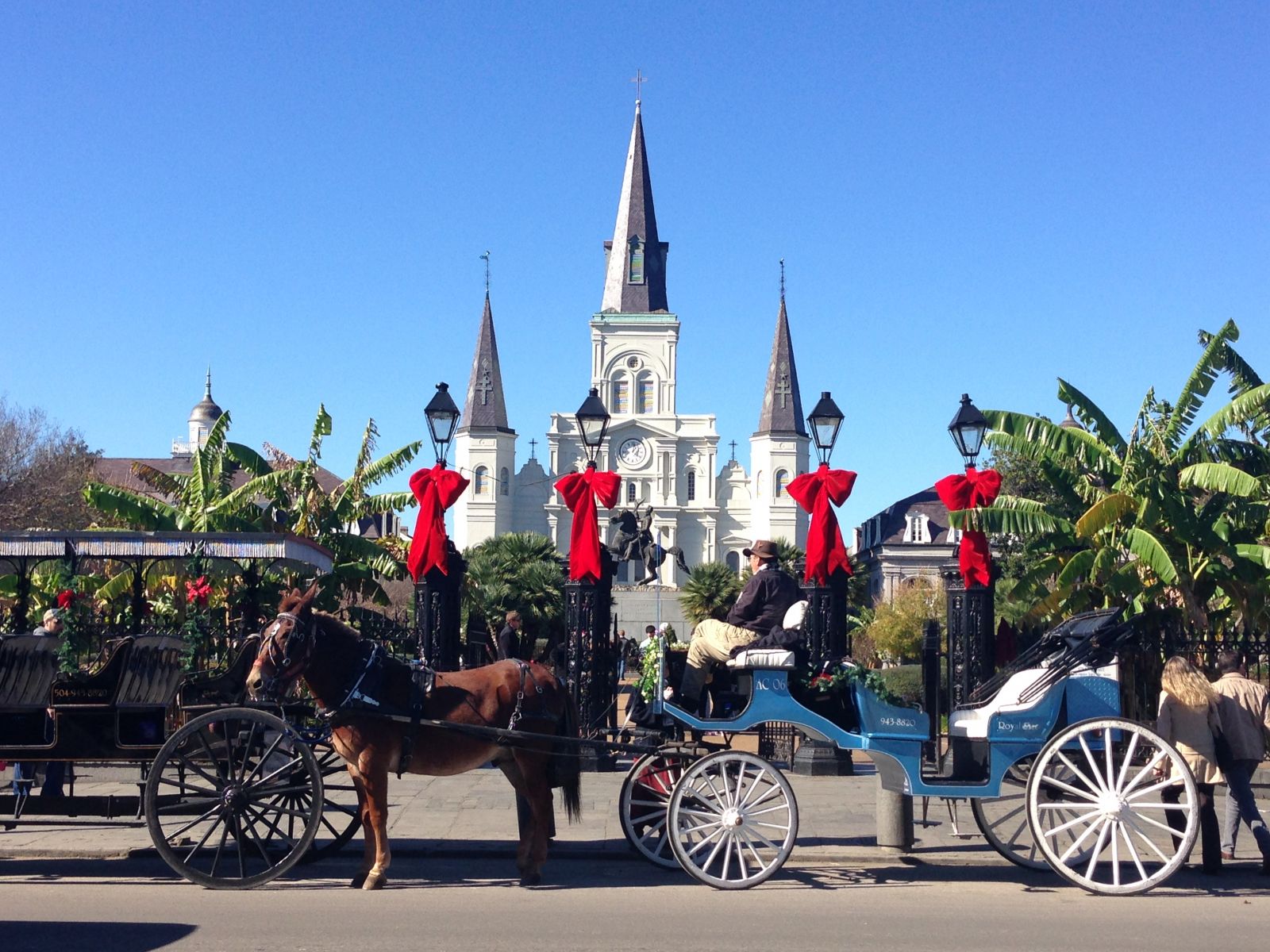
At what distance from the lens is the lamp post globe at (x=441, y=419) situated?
50.9 feet

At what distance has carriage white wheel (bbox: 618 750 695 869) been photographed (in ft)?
30.6

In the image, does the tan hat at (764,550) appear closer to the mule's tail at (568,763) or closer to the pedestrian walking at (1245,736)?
the mule's tail at (568,763)

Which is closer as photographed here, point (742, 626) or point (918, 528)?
point (742, 626)

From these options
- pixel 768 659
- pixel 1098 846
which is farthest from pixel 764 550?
pixel 1098 846

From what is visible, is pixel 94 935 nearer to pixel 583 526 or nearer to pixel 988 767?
pixel 988 767

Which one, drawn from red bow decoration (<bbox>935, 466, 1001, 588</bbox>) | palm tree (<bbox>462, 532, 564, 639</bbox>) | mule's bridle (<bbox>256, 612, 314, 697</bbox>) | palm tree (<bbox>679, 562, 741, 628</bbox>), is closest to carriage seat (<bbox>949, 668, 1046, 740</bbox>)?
mule's bridle (<bbox>256, 612, 314, 697</bbox>)

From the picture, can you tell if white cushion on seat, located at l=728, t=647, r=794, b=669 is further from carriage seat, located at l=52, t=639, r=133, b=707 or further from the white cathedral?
the white cathedral

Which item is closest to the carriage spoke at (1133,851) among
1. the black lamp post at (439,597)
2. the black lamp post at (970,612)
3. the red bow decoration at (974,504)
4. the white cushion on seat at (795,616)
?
the white cushion on seat at (795,616)

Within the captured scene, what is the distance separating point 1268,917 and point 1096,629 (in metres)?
2.24

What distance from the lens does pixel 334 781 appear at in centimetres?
1441

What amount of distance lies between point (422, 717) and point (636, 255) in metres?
92.6

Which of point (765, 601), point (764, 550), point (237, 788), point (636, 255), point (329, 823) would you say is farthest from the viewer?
point (636, 255)

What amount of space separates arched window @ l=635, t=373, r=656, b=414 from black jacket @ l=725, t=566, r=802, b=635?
90913 mm

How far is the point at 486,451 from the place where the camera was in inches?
3693
